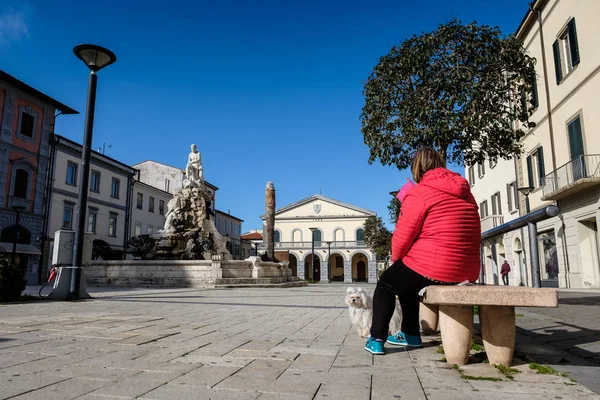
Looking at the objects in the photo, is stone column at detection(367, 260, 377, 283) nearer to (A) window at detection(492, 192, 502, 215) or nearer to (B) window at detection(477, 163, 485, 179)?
(B) window at detection(477, 163, 485, 179)

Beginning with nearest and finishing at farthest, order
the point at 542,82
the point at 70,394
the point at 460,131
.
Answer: the point at 70,394, the point at 460,131, the point at 542,82

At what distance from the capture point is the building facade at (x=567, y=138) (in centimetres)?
1547

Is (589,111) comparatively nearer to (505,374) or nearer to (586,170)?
(586,170)

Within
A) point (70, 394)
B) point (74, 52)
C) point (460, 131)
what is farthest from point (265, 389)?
point (74, 52)

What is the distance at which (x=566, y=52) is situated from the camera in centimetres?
1772

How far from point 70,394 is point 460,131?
800cm

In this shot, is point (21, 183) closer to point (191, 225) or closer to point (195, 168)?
point (195, 168)

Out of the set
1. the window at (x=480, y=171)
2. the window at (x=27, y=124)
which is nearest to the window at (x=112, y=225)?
the window at (x=27, y=124)

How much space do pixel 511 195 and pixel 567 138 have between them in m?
7.15

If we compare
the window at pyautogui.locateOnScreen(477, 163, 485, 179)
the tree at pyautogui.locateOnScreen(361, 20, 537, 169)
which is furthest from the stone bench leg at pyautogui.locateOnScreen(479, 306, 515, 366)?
the window at pyautogui.locateOnScreen(477, 163, 485, 179)

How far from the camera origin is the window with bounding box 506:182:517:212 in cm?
2364

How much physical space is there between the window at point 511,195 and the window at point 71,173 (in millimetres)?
29758

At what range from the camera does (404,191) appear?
3504 mm

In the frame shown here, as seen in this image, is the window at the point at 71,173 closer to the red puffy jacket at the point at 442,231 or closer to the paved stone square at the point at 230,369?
the paved stone square at the point at 230,369
